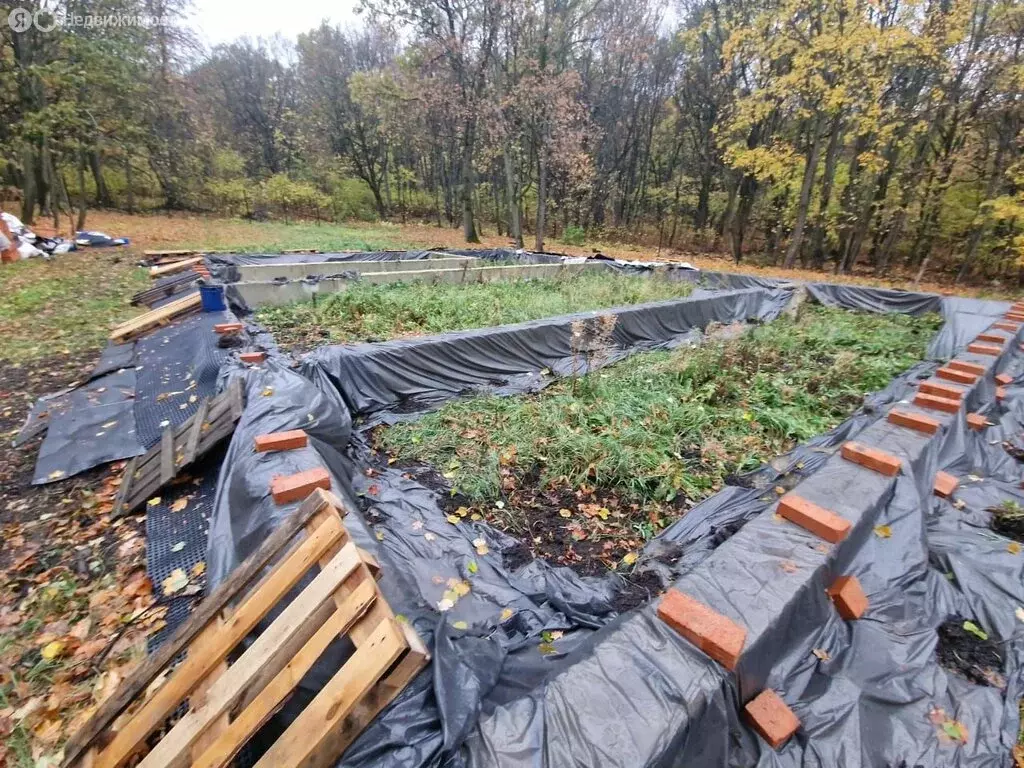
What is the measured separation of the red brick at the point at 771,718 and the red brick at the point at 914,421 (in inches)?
94.5

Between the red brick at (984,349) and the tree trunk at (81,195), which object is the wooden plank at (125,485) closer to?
the red brick at (984,349)

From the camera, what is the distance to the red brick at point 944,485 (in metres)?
2.64

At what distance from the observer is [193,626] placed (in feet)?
5.17

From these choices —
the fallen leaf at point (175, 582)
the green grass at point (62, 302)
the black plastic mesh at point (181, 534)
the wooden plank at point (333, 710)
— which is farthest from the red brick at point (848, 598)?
the green grass at point (62, 302)

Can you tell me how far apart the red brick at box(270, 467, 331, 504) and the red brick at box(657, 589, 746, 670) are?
1663mm

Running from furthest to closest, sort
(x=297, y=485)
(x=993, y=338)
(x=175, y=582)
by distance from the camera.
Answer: (x=993, y=338) < (x=175, y=582) < (x=297, y=485)

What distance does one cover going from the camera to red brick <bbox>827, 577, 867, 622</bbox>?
181cm

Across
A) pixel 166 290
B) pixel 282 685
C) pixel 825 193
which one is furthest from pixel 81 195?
pixel 825 193

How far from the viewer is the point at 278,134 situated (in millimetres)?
24453

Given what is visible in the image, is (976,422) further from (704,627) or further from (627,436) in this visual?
(704,627)

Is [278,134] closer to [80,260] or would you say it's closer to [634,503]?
[80,260]

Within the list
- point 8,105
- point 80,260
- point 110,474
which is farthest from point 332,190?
point 110,474

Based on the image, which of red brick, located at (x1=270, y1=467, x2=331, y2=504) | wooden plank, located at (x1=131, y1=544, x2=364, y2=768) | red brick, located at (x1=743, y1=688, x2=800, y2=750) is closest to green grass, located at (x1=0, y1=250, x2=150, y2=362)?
red brick, located at (x1=270, y1=467, x2=331, y2=504)

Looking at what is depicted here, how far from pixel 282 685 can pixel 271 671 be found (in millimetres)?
123
